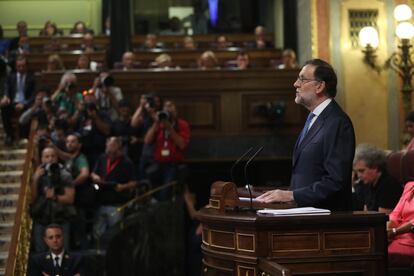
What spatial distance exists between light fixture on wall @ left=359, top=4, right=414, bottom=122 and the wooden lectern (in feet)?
26.1

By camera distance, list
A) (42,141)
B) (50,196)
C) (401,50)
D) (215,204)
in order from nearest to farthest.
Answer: (215,204) < (50,196) < (42,141) < (401,50)

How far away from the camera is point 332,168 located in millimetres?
4875

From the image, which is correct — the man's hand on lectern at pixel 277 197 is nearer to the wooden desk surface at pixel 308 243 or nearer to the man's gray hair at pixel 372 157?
the wooden desk surface at pixel 308 243

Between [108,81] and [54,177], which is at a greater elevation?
[108,81]

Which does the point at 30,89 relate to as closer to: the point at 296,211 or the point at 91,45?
the point at 91,45

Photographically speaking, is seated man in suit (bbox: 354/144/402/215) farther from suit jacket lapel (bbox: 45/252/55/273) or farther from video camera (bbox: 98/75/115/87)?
video camera (bbox: 98/75/115/87)

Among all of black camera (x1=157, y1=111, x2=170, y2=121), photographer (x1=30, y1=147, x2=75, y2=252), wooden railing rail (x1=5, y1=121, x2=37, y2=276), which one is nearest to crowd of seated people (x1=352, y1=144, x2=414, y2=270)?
wooden railing rail (x1=5, y1=121, x2=37, y2=276)

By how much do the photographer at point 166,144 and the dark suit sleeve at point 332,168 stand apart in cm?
630

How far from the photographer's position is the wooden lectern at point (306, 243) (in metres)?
4.44

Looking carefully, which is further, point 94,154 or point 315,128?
point 94,154

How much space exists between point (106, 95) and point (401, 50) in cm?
396

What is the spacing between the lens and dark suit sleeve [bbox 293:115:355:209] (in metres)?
4.82

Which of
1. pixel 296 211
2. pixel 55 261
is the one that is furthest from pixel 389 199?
pixel 55 261

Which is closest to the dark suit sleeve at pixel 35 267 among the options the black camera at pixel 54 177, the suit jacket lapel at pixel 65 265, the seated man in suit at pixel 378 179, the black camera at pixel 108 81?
the suit jacket lapel at pixel 65 265
